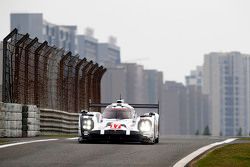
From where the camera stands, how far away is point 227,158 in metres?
19.1

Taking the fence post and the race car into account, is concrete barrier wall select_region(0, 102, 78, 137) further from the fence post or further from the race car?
the race car

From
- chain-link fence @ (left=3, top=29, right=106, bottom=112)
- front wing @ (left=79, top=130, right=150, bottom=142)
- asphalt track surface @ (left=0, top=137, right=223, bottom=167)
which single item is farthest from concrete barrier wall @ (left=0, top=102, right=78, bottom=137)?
asphalt track surface @ (left=0, top=137, right=223, bottom=167)

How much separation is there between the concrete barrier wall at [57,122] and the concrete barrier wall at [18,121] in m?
1.08

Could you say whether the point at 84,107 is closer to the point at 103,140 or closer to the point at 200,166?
the point at 103,140

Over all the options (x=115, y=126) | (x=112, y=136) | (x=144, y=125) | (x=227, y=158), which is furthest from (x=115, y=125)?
(x=227, y=158)

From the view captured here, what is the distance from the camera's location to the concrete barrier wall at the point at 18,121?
2784cm

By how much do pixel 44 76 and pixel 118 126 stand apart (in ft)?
28.9

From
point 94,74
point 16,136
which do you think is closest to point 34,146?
point 16,136

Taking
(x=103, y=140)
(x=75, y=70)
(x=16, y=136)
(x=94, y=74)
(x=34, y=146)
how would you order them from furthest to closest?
1. (x=94, y=74)
2. (x=75, y=70)
3. (x=16, y=136)
4. (x=103, y=140)
5. (x=34, y=146)

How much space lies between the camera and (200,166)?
17.5 meters

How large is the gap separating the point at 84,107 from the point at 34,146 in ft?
63.4

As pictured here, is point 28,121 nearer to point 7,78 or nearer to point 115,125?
point 7,78

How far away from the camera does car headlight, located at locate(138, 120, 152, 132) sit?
84.3ft

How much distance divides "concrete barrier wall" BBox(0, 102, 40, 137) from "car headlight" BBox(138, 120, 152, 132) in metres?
4.14
